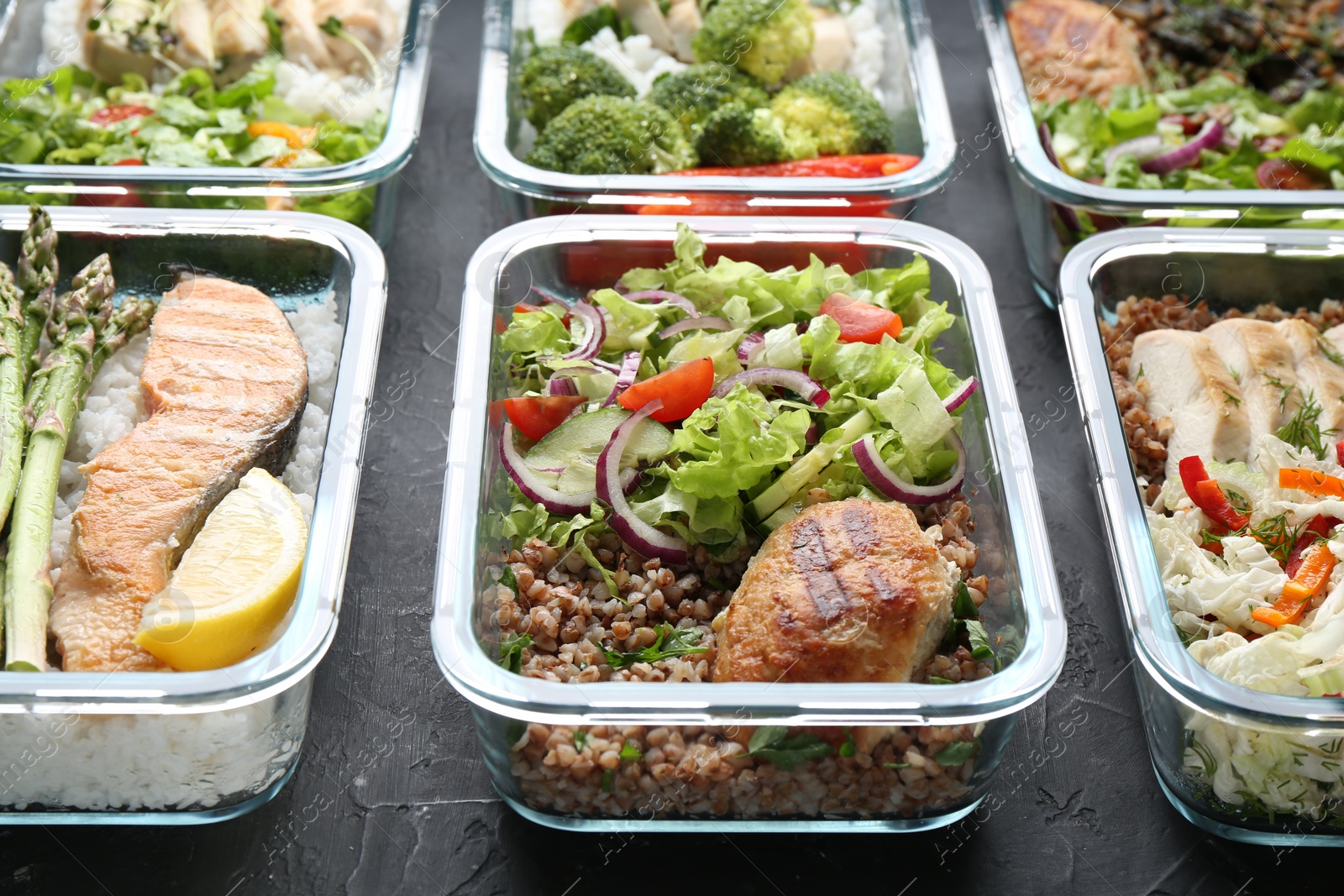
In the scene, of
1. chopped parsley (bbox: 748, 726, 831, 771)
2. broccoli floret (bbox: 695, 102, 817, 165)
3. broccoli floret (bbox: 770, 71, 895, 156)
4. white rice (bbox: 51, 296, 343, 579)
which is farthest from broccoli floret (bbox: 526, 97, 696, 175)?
chopped parsley (bbox: 748, 726, 831, 771)

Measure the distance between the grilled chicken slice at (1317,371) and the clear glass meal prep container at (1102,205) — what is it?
1.17 feet

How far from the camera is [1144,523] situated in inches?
100

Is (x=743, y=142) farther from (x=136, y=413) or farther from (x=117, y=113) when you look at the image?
(x=117, y=113)

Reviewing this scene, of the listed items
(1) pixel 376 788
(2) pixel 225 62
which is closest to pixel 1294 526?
(1) pixel 376 788

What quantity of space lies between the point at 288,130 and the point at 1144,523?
2.66 metres

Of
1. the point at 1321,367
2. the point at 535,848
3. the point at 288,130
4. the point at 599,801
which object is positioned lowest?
the point at 535,848

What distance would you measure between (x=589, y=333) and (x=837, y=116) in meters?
1.34

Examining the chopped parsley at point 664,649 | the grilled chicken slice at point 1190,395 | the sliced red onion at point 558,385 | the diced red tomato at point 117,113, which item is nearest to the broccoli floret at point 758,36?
the grilled chicken slice at point 1190,395

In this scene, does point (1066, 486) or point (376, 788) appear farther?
point (1066, 486)

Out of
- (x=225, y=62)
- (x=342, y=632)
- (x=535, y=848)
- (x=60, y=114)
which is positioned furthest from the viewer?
(x=225, y=62)

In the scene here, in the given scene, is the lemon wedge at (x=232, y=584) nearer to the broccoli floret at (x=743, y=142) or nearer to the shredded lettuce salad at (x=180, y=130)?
the shredded lettuce salad at (x=180, y=130)

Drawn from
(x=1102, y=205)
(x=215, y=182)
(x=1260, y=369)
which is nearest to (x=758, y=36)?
(x=1102, y=205)

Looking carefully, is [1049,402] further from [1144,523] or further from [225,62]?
[225,62]

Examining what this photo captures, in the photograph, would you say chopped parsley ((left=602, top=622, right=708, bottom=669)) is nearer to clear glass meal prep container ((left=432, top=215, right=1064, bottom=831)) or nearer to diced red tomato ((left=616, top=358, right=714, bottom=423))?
clear glass meal prep container ((left=432, top=215, right=1064, bottom=831))
